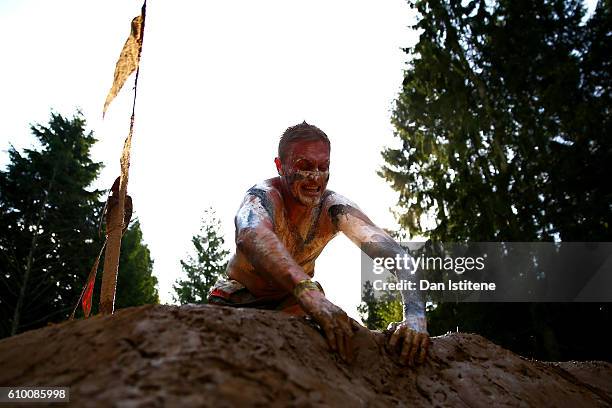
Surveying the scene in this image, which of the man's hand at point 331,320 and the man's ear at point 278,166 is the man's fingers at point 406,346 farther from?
the man's ear at point 278,166

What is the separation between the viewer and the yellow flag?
3172 millimetres

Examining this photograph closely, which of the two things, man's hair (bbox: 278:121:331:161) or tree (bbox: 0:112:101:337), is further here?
tree (bbox: 0:112:101:337)

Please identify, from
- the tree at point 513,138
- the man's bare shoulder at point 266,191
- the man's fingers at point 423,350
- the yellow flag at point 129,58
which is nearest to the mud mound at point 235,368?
the man's fingers at point 423,350

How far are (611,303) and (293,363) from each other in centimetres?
1033

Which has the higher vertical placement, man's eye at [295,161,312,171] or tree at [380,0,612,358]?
tree at [380,0,612,358]

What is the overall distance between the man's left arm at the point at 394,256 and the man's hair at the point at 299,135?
46cm

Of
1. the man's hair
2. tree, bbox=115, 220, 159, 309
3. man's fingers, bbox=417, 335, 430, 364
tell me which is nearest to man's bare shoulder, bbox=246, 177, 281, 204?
the man's hair

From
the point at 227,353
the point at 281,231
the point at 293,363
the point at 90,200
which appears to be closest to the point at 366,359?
the point at 293,363

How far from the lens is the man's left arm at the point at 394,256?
182 cm

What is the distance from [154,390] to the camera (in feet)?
3.22

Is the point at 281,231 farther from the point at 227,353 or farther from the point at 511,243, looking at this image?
the point at 511,243

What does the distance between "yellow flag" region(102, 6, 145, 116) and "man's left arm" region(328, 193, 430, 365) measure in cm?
192

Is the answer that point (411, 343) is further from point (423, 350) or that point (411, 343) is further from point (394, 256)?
point (394, 256)

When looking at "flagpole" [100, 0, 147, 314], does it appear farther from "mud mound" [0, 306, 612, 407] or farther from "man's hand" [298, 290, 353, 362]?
"man's hand" [298, 290, 353, 362]
